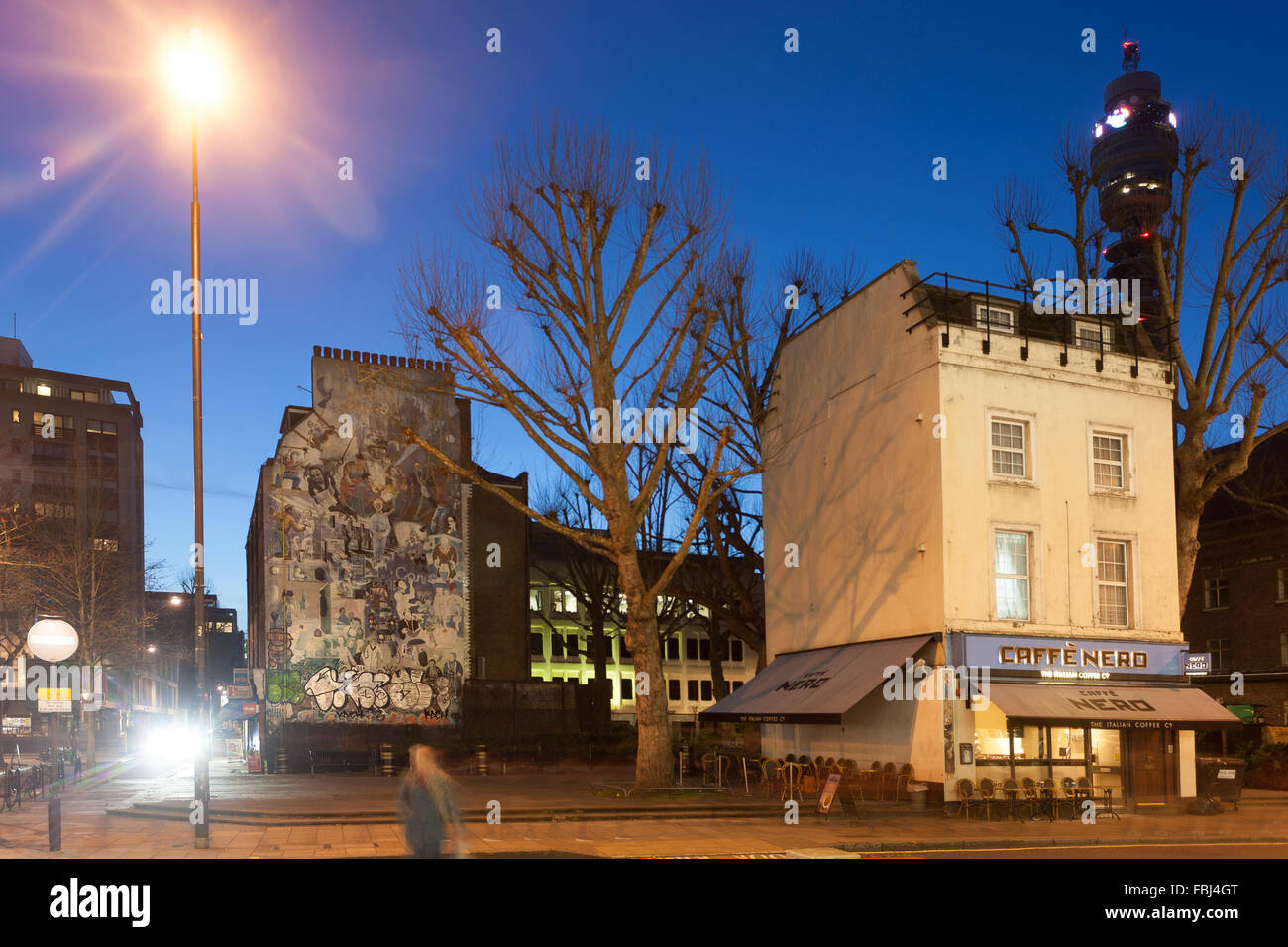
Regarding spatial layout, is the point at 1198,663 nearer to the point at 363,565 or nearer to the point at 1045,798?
the point at 1045,798

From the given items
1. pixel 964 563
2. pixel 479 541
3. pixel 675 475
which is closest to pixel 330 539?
pixel 479 541

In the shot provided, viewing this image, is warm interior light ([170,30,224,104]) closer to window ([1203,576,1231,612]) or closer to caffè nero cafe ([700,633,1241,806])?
caffè nero cafe ([700,633,1241,806])

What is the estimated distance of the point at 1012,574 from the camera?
26078 mm

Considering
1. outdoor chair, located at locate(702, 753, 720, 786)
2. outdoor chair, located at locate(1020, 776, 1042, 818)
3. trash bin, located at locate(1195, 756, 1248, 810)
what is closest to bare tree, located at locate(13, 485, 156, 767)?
outdoor chair, located at locate(702, 753, 720, 786)

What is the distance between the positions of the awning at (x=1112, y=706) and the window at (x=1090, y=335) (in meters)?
8.72

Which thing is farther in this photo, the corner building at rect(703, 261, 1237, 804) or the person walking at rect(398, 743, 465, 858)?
the corner building at rect(703, 261, 1237, 804)

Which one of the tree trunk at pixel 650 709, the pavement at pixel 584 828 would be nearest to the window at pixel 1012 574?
the pavement at pixel 584 828

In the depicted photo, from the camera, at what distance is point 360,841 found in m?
17.9

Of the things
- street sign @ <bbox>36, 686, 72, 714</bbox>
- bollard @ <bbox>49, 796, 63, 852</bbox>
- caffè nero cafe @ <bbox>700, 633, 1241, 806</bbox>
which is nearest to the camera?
bollard @ <bbox>49, 796, 63, 852</bbox>

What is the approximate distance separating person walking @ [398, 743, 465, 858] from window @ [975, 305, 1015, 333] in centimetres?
2036

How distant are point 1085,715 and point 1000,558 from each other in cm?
400

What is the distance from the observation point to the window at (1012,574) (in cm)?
2589

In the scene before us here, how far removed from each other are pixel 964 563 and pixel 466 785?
14150 millimetres

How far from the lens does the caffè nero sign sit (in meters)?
25.0
